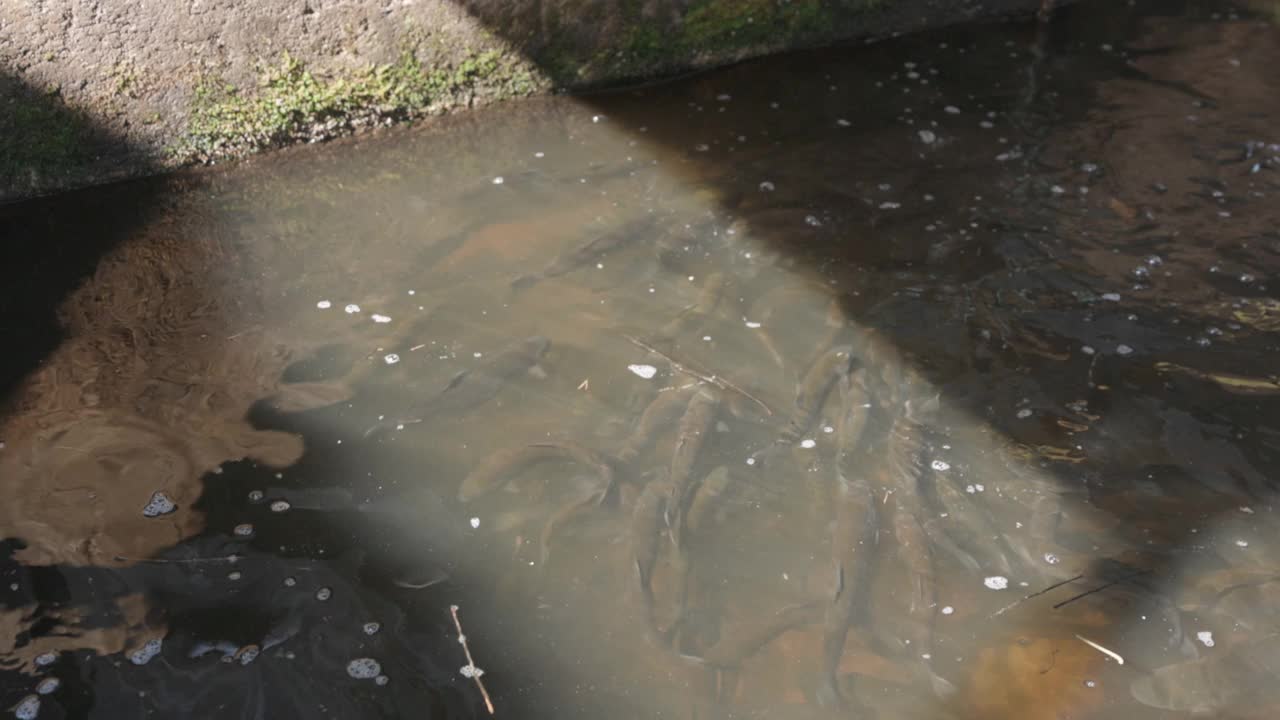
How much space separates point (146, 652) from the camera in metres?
3.19

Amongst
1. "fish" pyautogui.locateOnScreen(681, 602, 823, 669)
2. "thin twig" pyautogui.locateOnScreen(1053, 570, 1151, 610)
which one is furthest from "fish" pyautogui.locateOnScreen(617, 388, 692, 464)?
"thin twig" pyautogui.locateOnScreen(1053, 570, 1151, 610)

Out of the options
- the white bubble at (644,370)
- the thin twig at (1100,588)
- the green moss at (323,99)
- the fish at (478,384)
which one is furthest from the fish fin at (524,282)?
the thin twig at (1100,588)

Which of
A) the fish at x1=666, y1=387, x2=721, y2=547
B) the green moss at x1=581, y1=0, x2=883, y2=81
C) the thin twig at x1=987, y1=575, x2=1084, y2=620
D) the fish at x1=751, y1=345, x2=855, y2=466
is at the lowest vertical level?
the thin twig at x1=987, y1=575, x2=1084, y2=620

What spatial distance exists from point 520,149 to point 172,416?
2281 millimetres

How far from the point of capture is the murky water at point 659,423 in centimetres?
321

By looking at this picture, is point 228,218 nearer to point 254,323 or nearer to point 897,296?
point 254,323

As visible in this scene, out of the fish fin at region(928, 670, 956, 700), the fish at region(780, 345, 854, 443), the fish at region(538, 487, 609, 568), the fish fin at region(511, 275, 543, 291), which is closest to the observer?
the fish fin at region(928, 670, 956, 700)

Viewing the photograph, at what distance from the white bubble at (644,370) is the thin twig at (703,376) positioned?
3.0 inches

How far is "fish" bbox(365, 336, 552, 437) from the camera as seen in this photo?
3996 millimetres

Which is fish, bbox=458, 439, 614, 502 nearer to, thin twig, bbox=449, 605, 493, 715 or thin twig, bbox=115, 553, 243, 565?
thin twig, bbox=449, 605, 493, 715

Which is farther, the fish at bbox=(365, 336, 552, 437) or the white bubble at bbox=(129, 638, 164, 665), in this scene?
the fish at bbox=(365, 336, 552, 437)

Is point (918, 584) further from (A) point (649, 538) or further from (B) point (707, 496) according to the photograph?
(A) point (649, 538)

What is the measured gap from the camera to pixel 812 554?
3.53 m

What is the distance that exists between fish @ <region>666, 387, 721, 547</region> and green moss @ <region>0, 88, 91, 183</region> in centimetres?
312
